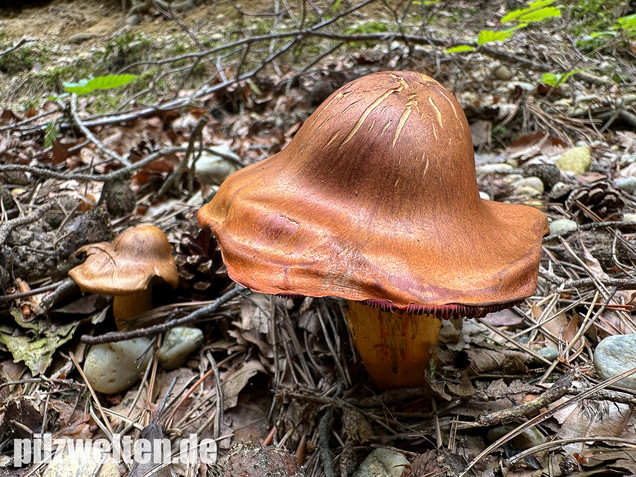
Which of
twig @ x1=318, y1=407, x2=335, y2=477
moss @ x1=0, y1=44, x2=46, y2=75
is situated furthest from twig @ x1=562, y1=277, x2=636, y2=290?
moss @ x1=0, y1=44, x2=46, y2=75

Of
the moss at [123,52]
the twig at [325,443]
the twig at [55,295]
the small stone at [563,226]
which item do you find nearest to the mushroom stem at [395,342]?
the twig at [325,443]

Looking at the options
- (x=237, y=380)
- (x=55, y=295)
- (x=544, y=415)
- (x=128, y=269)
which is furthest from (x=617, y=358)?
(x=55, y=295)

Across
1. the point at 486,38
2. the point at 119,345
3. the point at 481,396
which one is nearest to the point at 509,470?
the point at 481,396

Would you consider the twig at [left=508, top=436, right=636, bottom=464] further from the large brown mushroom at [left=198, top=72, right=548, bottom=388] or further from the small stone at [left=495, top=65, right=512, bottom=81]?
the small stone at [left=495, top=65, right=512, bottom=81]

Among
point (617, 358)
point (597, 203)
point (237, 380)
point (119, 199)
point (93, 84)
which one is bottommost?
point (237, 380)

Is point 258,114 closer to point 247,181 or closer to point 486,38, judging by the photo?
point 486,38

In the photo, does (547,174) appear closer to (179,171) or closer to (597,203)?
(597,203)

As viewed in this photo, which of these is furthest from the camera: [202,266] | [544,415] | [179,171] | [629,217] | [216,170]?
[216,170]
